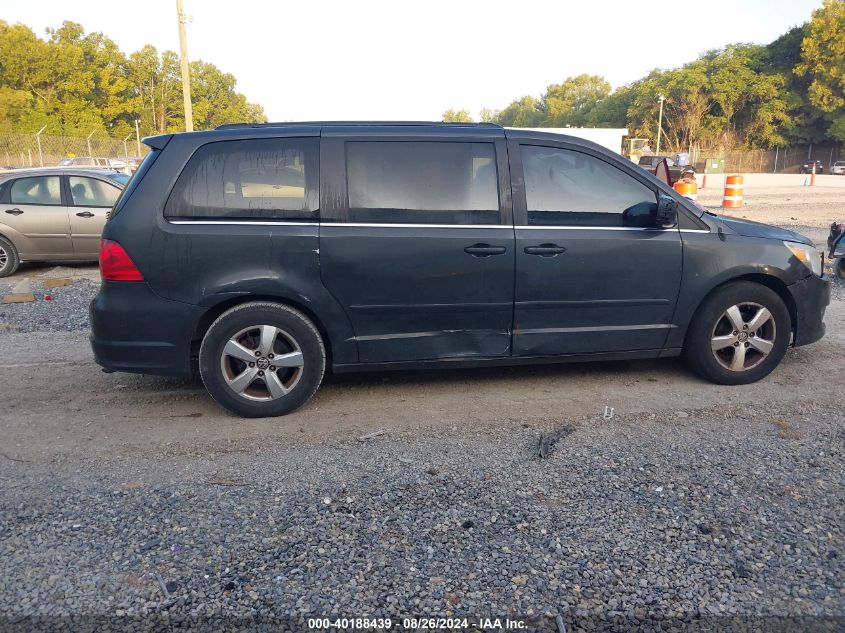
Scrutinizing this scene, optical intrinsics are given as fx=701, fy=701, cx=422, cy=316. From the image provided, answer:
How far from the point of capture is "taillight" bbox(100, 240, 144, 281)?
14.5 feet

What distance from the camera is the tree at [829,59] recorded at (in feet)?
203

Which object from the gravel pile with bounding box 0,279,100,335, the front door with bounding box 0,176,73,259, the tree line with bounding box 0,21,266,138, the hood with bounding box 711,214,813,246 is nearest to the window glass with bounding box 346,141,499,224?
the hood with bounding box 711,214,813,246

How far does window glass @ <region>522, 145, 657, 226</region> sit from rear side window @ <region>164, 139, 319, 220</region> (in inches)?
58.5

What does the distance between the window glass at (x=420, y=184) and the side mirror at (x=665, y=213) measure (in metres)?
1.13

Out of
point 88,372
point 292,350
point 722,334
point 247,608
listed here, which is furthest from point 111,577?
point 722,334

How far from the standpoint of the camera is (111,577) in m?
2.86

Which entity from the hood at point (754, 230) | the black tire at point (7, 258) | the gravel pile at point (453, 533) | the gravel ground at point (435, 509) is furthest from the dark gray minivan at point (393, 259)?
the black tire at point (7, 258)

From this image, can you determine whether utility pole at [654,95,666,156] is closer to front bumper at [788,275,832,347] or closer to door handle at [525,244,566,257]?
front bumper at [788,275,832,347]

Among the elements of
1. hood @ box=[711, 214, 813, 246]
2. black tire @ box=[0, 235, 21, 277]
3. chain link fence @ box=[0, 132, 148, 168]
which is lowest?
black tire @ box=[0, 235, 21, 277]

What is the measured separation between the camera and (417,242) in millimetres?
4602

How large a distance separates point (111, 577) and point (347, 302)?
2.24 m

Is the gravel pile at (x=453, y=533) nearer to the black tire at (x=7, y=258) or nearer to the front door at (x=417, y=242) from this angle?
the front door at (x=417, y=242)

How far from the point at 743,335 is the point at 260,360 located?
3.42 metres

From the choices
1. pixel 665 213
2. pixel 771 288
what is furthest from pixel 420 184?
pixel 771 288
